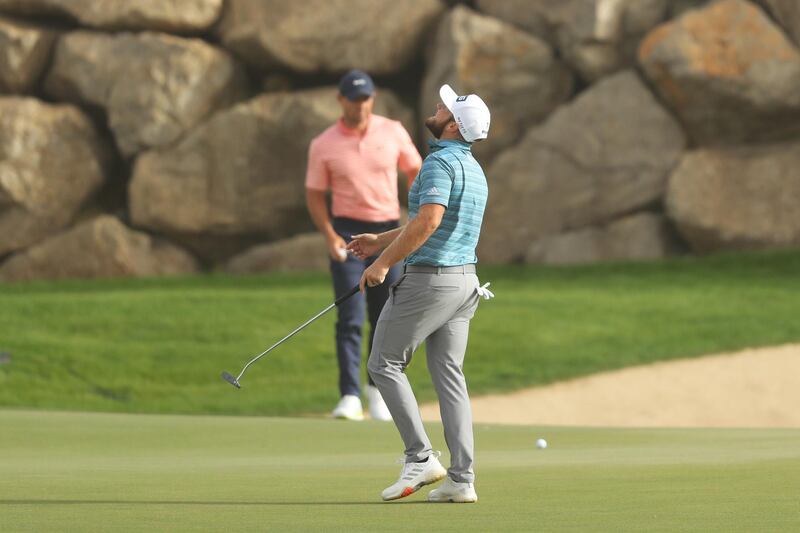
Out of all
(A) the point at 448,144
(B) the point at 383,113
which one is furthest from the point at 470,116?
(B) the point at 383,113

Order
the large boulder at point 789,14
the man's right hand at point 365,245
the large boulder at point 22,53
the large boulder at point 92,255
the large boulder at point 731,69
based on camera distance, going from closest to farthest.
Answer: the man's right hand at point 365,245 < the large boulder at point 731,69 < the large boulder at point 789,14 < the large boulder at point 92,255 < the large boulder at point 22,53

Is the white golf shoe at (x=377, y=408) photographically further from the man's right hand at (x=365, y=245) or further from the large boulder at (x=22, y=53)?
the large boulder at (x=22, y=53)

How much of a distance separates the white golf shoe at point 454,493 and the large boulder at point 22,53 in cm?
1910

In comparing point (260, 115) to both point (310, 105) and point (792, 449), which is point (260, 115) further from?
point (792, 449)

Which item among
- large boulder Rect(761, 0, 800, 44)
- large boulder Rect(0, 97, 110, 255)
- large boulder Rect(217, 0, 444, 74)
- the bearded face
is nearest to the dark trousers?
the bearded face

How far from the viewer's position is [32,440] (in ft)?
32.0

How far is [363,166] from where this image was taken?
1144cm

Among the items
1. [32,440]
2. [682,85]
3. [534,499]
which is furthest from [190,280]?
[534,499]

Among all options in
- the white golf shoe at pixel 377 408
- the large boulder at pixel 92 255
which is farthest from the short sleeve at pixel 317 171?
the large boulder at pixel 92 255

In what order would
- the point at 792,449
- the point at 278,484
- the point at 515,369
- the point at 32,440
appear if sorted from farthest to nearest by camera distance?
the point at 515,369, the point at 32,440, the point at 792,449, the point at 278,484

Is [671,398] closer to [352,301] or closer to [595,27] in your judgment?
[352,301]

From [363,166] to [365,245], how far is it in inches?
177

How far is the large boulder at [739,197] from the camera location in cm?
2144

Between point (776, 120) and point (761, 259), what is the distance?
2179 mm
